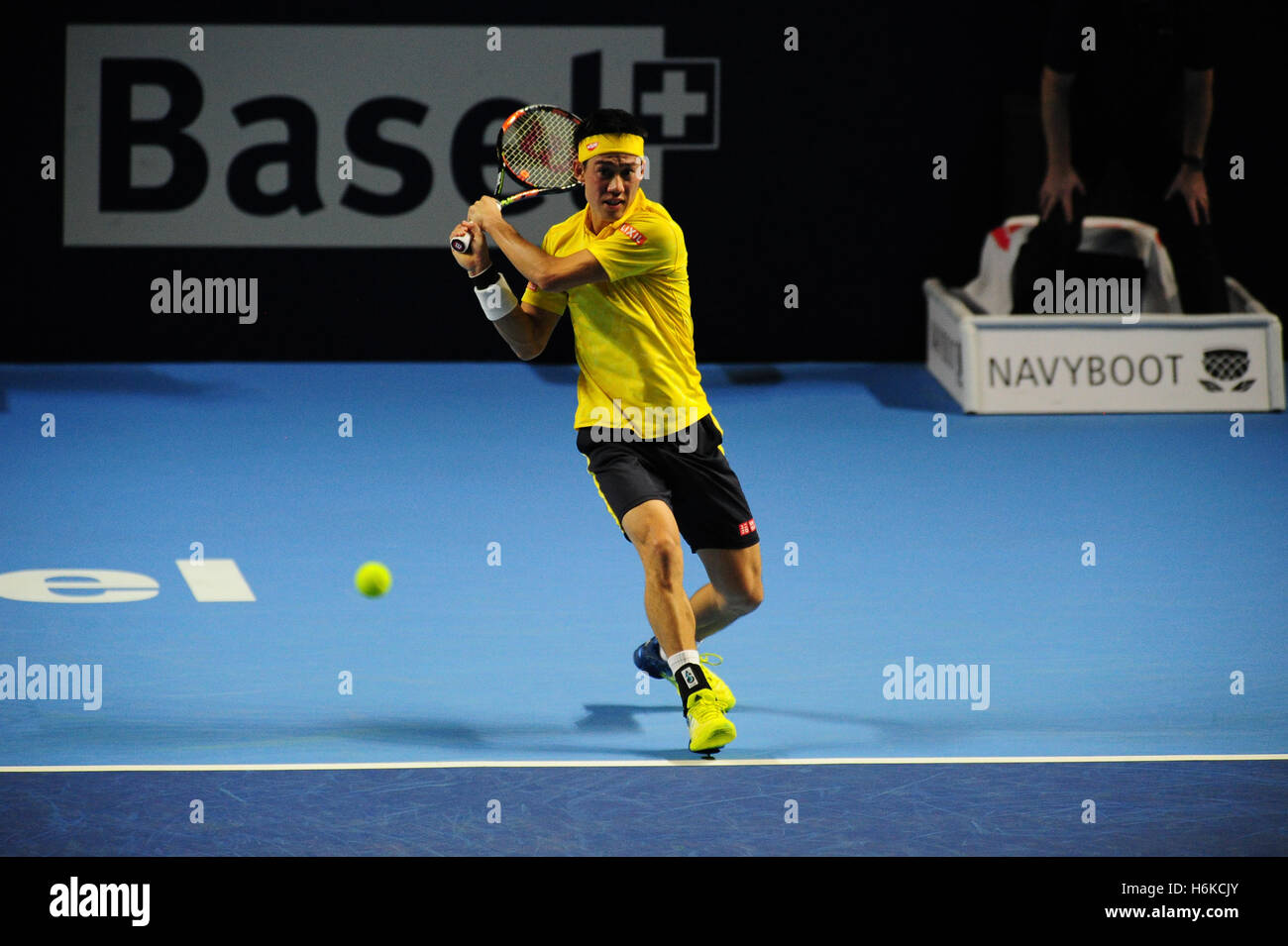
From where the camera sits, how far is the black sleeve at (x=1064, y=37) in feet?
38.3

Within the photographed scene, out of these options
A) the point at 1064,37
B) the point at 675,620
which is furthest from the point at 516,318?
the point at 1064,37

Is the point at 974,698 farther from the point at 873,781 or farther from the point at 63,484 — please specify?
the point at 63,484

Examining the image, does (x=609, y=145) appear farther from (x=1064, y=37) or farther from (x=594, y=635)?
(x=1064, y=37)

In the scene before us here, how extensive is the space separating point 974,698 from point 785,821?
5.05ft

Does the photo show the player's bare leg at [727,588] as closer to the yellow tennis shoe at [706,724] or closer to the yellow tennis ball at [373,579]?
the yellow tennis shoe at [706,724]

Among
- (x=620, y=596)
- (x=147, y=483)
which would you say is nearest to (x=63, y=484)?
(x=147, y=483)

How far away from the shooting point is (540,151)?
6574mm

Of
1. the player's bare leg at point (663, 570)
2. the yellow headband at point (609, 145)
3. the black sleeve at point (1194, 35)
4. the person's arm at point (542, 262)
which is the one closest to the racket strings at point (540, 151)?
the yellow headband at point (609, 145)

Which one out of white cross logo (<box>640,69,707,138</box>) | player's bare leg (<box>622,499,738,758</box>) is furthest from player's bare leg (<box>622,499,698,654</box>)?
white cross logo (<box>640,69,707,138</box>)

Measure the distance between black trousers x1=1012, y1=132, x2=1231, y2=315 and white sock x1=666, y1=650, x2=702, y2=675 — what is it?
6.70m

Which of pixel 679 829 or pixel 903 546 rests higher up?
pixel 903 546

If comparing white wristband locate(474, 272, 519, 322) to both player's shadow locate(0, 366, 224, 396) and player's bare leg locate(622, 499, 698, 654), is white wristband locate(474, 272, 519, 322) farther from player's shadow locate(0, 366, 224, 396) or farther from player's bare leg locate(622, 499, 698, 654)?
player's shadow locate(0, 366, 224, 396)

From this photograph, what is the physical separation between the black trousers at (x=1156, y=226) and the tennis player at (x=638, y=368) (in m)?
6.28

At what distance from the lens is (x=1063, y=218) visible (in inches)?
474
